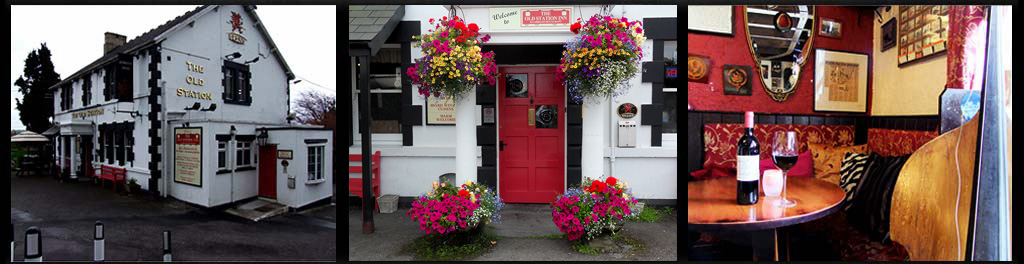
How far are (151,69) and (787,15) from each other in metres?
4.23

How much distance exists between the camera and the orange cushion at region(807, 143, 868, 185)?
2.41m

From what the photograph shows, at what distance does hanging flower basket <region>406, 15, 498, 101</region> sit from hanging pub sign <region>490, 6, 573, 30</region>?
40cm

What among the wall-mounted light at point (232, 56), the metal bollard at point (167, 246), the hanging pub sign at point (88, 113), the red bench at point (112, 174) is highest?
the wall-mounted light at point (232, 56)

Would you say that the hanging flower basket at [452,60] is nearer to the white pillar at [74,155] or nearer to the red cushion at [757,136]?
the red cushion at [757,136]

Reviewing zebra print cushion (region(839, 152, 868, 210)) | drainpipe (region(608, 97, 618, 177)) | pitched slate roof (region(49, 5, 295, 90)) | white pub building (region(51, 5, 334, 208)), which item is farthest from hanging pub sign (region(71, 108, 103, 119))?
zebra print cushion (region(839, 152, 868, 210))

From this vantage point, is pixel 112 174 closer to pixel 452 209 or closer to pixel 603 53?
pixel 452 209

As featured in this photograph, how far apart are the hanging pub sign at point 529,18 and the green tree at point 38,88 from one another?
3.49 m

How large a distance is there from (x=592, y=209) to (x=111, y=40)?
12.9ft

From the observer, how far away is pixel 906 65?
2363 mm

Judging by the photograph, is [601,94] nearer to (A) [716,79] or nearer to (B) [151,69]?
(A) [716,79]

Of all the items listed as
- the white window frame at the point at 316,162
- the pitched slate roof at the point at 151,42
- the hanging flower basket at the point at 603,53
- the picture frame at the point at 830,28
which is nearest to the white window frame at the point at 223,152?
the white window frame at the point at 316,162

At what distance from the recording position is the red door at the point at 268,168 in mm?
2725

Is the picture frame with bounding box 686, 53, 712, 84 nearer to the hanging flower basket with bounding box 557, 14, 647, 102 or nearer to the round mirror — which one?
the round mirror

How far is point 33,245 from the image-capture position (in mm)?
2844
